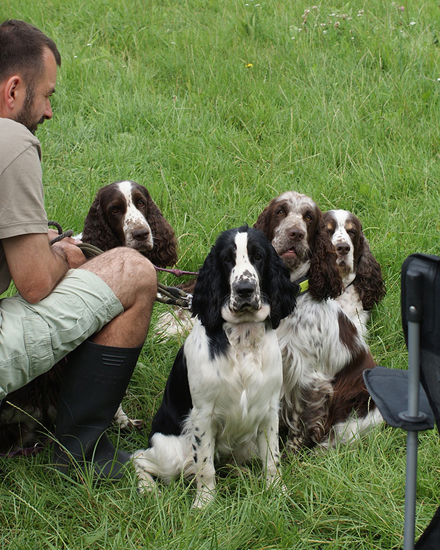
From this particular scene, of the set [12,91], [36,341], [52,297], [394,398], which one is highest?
[12,91]

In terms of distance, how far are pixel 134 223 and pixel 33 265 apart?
181 cm

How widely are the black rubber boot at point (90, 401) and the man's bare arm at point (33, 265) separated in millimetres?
342

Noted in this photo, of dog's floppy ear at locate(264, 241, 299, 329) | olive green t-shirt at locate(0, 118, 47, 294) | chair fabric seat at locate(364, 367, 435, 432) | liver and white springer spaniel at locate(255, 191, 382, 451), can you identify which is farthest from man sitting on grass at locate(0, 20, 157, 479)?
chair fabric seat at locate(364, 367, 435, 432)

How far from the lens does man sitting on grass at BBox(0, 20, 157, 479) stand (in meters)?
2.62

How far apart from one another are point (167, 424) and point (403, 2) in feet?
21.5

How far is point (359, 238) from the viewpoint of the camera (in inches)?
175

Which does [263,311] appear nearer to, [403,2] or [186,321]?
[186,321]

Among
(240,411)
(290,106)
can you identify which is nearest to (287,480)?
(240,411)

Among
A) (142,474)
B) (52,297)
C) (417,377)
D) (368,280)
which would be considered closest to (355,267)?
(368,280)

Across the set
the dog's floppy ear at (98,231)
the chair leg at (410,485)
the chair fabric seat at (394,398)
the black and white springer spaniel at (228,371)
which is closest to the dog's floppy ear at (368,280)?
the black and white springer spaniel at (228,371)

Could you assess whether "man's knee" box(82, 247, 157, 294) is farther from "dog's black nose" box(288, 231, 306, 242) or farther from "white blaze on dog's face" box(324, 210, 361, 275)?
"white blaze on dog's face" box(324, 210, 361, 275)

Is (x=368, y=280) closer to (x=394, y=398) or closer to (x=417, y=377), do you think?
(x=394, y=398)

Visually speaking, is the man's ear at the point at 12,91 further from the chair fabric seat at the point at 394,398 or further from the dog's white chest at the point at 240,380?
the chair fabric seat at the point at 394,398

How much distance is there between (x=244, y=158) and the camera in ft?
19.0
